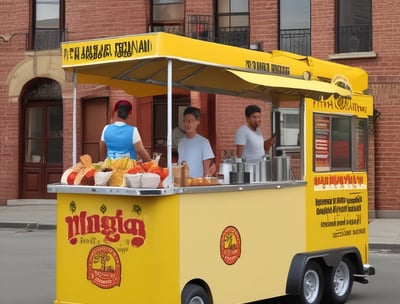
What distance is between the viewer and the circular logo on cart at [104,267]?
6.91 m

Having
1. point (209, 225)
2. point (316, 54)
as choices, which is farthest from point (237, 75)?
point (316, 54)

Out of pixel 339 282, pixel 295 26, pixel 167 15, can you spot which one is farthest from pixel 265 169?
pixel 167 15

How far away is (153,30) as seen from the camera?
2172 cm

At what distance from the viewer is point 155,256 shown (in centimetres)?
660

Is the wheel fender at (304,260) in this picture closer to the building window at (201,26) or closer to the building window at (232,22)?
the building window at (201,26)

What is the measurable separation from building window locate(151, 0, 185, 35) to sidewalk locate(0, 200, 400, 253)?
606 centimetres

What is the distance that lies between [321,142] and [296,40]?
461 inches

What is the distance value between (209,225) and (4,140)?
55.9ft

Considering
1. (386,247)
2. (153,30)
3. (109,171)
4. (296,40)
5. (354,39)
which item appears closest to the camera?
(109,171)

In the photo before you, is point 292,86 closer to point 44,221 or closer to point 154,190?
point 154,190

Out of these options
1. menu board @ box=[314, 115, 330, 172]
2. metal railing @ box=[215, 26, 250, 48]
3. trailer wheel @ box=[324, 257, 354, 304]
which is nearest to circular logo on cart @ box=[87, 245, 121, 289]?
menu board @ box=[314, 115, 330, 172]

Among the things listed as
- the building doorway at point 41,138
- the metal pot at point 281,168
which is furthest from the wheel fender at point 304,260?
the building doorway at point 41,138

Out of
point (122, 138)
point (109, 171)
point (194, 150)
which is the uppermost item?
point (122, 138)

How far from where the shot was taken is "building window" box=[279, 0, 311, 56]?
2008 cm
